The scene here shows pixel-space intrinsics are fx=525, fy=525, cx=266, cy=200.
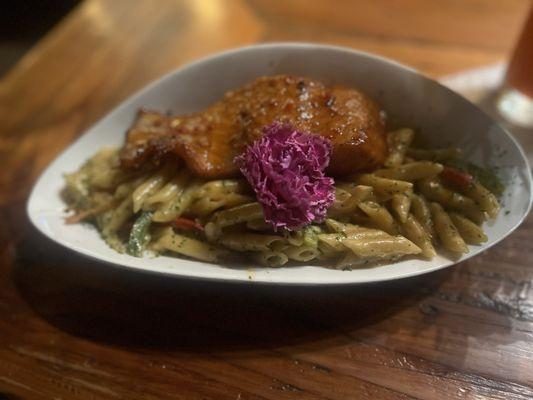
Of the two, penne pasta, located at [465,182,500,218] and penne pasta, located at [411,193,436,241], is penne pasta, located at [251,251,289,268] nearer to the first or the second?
penne pasta, located at [411,193,436,241]

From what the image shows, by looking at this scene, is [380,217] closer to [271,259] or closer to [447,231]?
[447,231]

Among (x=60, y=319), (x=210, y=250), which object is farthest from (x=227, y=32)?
(x=60, y=319)

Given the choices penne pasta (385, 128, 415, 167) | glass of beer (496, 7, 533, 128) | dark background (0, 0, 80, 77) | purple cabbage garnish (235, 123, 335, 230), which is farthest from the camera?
dark background (0, 0, 80, 77)

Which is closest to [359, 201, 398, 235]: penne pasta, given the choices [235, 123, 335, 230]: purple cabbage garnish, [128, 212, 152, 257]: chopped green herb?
[235, 123, 335, 230]: purple cabbage garnish

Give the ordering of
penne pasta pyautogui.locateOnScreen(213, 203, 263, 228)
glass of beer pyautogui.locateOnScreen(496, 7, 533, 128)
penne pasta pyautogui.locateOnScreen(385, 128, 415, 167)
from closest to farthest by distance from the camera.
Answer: penne pasta pyautogui.locateOnScreen(213, 203, 263, 228) → penne pasta pyautogui.locateOnScreen(385, 128, 415, 167) → glass of beer pyautogui.locateOnScreen(496, 7, 533, 128)

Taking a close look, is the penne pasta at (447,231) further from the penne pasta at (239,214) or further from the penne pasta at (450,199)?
the penne pasta at (239,214)
